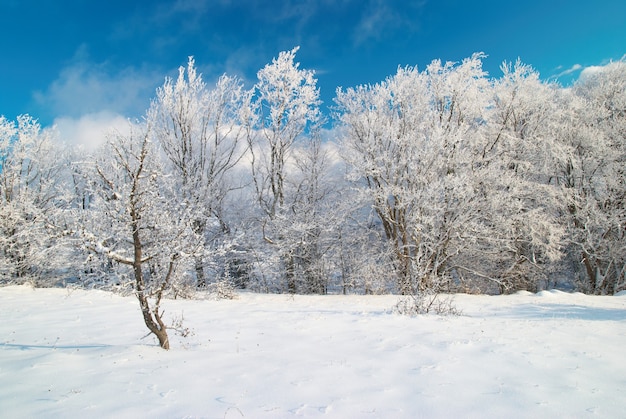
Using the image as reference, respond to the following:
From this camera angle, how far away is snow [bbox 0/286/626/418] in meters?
3.45

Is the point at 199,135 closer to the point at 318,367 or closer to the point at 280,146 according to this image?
the point at 280,146

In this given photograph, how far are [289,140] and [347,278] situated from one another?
8130 mm

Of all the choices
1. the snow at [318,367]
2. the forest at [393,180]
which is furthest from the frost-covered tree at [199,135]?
the snow at [318,367]

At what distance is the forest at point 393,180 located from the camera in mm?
15047

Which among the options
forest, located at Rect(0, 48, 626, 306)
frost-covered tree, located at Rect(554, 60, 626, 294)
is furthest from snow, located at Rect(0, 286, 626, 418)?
frost-covered tree, located at Rect(554, 60, 626, 294)

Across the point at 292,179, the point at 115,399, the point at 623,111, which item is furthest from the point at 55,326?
the point at 623,111

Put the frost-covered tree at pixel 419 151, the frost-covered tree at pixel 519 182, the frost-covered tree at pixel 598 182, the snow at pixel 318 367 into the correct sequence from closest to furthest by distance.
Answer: the snow at pixel 318 367, the frost-covered tree at pixel 419 151, the frost-covered tree at pixel 519 182, the frost-covered tree at pixel 598 182

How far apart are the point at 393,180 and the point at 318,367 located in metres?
11.7

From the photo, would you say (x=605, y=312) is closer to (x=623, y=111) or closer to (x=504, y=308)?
(x=504, y=308)

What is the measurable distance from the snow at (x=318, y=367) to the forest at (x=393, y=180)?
21.0ft

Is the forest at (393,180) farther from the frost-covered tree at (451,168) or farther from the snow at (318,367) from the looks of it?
the snow at (318,367)

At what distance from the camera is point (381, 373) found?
4441 mm

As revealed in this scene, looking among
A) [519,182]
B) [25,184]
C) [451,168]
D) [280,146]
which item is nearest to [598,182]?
[519,182]

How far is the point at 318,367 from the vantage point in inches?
185
